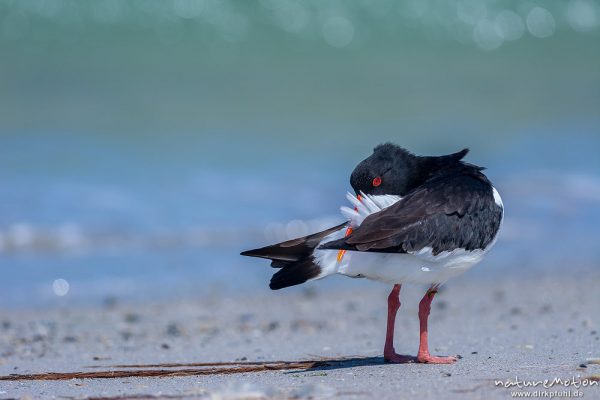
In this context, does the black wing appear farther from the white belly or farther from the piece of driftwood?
the piece of driftwood

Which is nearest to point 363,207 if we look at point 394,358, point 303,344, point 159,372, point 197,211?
point 394,358

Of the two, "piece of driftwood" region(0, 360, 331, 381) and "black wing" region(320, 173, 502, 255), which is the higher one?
"black wing" region(320, 173, 502, 255)

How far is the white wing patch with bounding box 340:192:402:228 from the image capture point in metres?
4.87

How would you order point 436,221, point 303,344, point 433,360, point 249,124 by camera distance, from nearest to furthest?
point 436,221 < point 433,360 < point 303,344 < point 249,124

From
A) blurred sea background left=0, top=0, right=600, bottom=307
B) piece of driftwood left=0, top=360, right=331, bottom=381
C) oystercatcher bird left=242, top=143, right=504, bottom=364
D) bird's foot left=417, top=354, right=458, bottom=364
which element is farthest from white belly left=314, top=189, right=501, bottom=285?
blurred sea background left=0, top=0, right=600, bottom=307

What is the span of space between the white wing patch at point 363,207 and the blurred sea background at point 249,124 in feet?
10.6

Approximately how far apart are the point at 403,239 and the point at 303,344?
1.73 m

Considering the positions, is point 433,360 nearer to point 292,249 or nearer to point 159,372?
point 292,249

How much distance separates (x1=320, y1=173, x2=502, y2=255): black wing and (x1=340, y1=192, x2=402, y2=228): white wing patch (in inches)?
3.1

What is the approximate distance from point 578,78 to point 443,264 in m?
14.3

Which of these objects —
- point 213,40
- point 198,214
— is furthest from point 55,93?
point 198,214

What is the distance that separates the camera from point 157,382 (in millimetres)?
4688

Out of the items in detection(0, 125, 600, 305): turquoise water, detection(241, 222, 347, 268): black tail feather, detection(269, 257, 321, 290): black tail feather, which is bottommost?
detection(269, 257, 321, 290): black tail feather

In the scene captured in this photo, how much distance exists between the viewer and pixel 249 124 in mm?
14398
